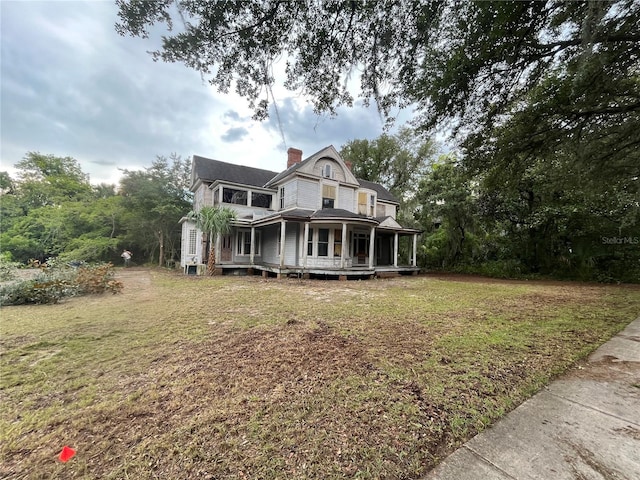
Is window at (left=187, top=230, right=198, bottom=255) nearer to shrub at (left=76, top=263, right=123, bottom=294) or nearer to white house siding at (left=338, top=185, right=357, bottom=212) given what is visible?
shrub at (left=76, top=263, right=123, bottom=294)

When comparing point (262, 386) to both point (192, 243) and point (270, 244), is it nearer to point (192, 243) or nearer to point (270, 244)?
point (270, 244)

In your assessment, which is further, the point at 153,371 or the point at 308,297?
the point at 308,297

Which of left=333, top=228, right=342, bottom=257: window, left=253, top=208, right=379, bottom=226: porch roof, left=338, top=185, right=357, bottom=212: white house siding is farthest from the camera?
left=338, top=185, right=357, bottom=212: white house siding

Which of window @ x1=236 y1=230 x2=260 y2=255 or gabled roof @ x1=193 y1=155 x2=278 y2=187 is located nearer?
gabled roof @ x1=193 y1=155 x2=278 y2=187

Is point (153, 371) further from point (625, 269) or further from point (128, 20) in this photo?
point (625, 269)

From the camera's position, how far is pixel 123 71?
4.86 metres

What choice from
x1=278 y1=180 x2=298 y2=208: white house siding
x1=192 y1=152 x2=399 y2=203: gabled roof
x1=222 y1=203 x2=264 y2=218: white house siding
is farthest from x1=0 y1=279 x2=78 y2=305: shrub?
x1=278 y1=180 x2=298 y2=208: white house siding

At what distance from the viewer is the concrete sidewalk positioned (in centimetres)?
167

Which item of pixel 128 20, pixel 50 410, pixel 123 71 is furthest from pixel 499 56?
pixel 50 410

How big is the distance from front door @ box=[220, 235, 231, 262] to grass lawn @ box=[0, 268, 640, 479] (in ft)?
31.7

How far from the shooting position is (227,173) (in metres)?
16.2

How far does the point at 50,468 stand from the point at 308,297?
619 cm

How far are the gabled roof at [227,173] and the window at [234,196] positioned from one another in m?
0.54

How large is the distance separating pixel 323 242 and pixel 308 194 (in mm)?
3014
